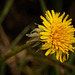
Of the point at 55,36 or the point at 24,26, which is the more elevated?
the point at 24,26

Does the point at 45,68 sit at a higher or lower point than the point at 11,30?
lower

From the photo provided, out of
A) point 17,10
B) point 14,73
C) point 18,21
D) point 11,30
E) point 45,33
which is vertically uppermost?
point 17,10

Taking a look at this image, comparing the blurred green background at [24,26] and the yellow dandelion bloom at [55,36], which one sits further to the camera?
the blurred green background at [24,26]

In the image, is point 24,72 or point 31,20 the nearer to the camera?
point 24,72

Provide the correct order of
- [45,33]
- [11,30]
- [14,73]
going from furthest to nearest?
1. [11,30]
2. [14,73]
3. [45,33]

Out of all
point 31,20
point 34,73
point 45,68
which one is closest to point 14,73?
point 34,73

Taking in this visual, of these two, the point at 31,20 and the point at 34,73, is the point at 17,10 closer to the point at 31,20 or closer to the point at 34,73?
the point at 31,20

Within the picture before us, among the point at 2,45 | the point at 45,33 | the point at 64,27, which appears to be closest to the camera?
the point at 45,33

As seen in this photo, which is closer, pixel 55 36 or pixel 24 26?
pixel 55 36

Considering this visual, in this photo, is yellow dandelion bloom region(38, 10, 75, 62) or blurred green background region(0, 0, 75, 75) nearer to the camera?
yellow dandelion bloom region(38, 10, 75, 62)
